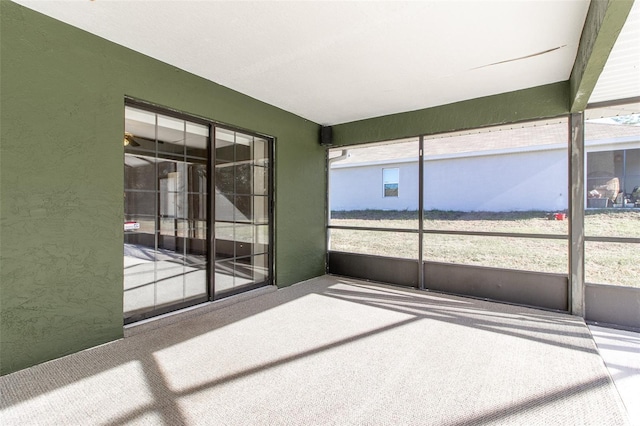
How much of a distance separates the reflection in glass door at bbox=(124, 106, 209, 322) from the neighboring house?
2562 millimetres

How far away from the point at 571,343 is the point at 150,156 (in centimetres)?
431

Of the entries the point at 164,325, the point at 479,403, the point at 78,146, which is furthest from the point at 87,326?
the point at 479,403

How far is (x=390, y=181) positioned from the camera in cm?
558

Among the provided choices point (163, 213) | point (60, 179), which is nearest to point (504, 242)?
point (163, 213)

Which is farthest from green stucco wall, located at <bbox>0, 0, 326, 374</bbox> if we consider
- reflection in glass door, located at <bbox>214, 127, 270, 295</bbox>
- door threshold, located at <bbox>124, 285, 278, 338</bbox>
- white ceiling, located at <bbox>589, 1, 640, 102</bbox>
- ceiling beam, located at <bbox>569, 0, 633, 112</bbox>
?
white ceiling, located at <bbox>589, 1, 640, 102</bbox>

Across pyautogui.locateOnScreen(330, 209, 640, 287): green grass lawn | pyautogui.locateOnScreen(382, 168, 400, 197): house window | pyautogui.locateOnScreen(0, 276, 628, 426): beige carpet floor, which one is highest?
pyautogui.locateOnScreen(382, 168, 400, 197): house window

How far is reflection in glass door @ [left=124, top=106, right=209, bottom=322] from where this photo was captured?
9.50 feet

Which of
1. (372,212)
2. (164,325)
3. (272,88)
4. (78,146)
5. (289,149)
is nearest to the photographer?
(78,146)

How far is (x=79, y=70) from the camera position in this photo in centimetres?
244

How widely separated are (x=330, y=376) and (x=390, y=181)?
4.05m

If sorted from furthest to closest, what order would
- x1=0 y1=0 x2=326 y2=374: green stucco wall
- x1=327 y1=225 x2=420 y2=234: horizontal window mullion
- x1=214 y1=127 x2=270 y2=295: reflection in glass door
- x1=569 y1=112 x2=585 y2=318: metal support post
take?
x1=327 y1=225 x2=420 y2=234: horizontal window mullion → x1=214 y1=127 x2=270 y2=295: reflection in glass door → x1=569 y1=112 x2=585 y2=318: metal support post → x1=0 y1=0 x2=326 y2=374: green stucco wall

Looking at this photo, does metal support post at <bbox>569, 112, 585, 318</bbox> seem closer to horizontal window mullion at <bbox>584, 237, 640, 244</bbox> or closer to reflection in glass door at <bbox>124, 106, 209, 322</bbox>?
horizontal window mullion at <bbox>584, 237, 640, 244</bbox>

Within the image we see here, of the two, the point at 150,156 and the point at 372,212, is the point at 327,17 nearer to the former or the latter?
the point at 150,156

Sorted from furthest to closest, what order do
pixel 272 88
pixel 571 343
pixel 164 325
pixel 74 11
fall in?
pixel 272 88, pixel 164 325, pixel 571 343, pixel 74 11
